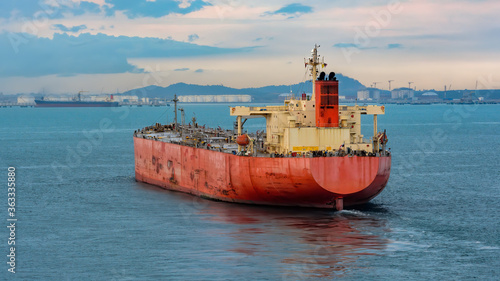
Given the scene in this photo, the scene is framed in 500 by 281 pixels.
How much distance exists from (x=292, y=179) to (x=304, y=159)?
1.59 meters

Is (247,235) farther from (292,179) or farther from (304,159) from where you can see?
(304,159)

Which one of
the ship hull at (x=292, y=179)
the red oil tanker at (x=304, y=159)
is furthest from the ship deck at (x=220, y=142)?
the ship hull at (x=292, y=179)

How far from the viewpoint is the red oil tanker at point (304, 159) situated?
4375 cm

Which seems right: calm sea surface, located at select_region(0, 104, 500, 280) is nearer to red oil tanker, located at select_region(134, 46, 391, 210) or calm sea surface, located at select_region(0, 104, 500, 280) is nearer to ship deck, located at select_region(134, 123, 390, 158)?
red oil tanker, located at select_region(134, 46, 391, 210)

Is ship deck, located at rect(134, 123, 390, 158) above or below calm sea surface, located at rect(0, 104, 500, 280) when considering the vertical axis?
above

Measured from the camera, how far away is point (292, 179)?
44.1 metres

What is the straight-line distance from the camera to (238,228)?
137ft

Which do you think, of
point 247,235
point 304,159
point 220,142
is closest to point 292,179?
point 304,159

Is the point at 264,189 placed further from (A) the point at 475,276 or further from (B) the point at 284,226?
(A) the point at 475,276

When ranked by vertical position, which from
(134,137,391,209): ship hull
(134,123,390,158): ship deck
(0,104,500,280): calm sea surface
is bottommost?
(0,104,500,280): calm sea surface

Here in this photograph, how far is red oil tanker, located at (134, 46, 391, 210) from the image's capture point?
4375 cm

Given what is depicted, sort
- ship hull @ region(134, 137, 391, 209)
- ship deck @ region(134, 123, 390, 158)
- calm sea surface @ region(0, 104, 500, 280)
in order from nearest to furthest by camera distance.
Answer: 1. calm sea surface @ region(0, 104, 500, 280)
2. ship hull @ region(134, 137, 391, 209)
3. ship deck @ region(134, 123, 390, 158)

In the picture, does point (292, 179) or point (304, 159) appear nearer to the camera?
point (304, 159)

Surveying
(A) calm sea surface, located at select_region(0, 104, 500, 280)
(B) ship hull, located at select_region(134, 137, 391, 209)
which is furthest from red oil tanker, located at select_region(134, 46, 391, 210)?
(A) calm sea surface, located at select_region(0, 104, 500, 280)
